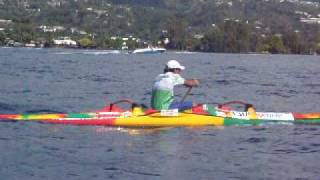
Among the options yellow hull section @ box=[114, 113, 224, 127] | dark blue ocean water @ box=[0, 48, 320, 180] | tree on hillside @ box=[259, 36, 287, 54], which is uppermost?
yellow hull section @ box=[114, 113, 224, 127]

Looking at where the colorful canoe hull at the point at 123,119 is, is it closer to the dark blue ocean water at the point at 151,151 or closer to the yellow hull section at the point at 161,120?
the yellow hull section at the point at 161,120

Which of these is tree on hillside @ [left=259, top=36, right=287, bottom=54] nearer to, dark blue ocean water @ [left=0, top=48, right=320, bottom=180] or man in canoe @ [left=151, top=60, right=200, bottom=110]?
dark blue ocean water @ [left=0, top=48, right=320, bottom=180]

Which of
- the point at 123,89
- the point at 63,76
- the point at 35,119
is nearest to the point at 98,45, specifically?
the point at 63,76

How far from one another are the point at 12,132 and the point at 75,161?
535 centimetres

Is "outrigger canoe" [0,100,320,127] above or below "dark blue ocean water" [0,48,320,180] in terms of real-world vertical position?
above

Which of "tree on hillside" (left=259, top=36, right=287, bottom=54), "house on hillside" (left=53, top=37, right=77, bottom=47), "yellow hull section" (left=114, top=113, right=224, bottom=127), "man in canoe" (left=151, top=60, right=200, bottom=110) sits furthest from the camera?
"house on hillside" (left=53, top=37, right=77, bottom=47)

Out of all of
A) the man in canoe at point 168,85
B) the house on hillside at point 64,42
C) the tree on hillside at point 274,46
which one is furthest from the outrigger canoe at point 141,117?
the house on hillside at point 64,42

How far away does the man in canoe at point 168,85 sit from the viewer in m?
26.6

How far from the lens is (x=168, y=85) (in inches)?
1055

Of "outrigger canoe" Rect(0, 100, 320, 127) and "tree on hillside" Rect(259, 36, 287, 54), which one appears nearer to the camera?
"outrigger canoe" Rect(0, 100, 320, 127)

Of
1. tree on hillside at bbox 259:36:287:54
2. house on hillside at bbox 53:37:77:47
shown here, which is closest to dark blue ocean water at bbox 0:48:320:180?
tree on hillside at bbox 259:36:287:54

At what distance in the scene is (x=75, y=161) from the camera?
2133 cm

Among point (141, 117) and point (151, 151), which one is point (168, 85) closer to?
point (141, 117)

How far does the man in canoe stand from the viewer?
87.2 feet
